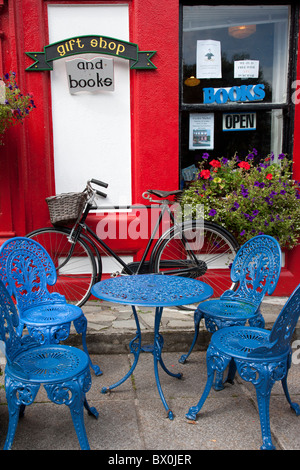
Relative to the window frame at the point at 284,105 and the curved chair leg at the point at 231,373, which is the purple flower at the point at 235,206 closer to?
the window frame at the point at 284,105

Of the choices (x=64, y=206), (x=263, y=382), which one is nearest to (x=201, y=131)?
(x=64, y=206)

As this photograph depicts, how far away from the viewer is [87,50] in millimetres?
4344

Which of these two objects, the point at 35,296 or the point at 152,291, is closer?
the point at 152,291

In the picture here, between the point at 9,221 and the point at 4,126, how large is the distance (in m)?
1.05

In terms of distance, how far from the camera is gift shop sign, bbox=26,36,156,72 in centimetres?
431

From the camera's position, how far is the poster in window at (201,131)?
476 centimetres

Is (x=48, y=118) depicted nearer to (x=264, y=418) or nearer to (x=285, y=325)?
(x=285, y=325)

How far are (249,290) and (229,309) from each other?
25 cm

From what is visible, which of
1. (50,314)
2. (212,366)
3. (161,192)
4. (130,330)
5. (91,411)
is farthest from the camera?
(161,192)

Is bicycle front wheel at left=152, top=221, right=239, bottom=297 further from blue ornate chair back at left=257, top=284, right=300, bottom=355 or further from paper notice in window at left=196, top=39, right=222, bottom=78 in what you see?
blue ornate chair back at left=257, top=284, right=300, bottom=355

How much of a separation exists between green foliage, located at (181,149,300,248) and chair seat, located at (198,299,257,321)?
128 centimetres

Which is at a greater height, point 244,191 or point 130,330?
point 244,191

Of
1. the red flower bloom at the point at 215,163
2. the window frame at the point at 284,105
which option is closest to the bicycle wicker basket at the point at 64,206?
the window frame at the point at 284,105

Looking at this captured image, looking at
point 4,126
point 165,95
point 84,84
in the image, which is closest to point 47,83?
point 84,84
